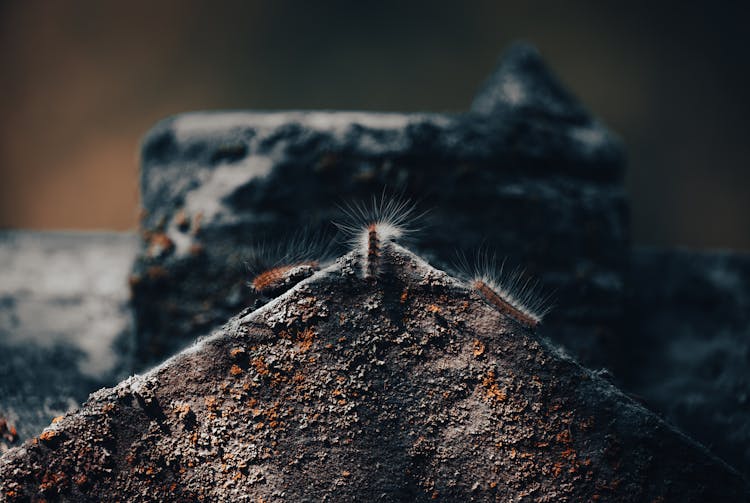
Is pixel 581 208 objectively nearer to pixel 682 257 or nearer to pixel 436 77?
pixel 682 257

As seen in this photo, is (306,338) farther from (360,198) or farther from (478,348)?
(360,198)

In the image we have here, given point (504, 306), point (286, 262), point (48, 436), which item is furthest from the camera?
point (286, 262)

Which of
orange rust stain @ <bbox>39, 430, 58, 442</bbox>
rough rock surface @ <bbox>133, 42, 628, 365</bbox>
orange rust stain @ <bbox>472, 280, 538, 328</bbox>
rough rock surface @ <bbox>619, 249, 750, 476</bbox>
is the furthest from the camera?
rough rock surface @ <bbox>133, 42, 628, 365</bbox>

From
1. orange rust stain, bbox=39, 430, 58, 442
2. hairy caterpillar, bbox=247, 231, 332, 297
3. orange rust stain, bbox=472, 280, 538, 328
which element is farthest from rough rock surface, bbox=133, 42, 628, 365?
orange rust stain, bbox=39, 430, 58, 442

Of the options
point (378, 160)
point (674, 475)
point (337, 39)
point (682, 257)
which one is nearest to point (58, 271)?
point (378, 160)

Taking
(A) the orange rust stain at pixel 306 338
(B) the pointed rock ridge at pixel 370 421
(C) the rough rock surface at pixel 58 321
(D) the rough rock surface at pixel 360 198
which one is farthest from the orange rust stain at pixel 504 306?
(C) the rough rock surface at pixel 58 321

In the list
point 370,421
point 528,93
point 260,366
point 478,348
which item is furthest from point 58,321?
point 528,93

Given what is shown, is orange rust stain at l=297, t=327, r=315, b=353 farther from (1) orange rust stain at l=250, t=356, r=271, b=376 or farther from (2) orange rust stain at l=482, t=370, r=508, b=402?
(2) orange rust stain at l=482, t=370, r=508, b=402
